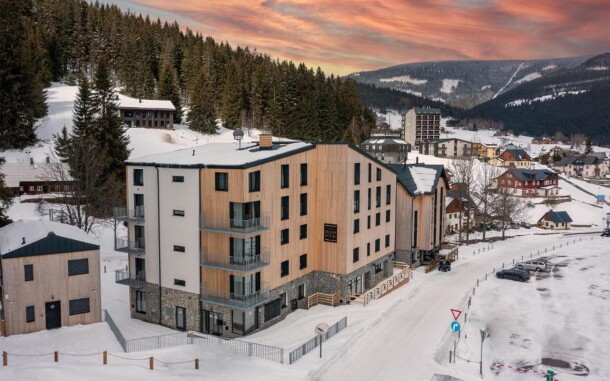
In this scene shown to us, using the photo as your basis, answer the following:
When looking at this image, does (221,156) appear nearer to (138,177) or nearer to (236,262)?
(138,177)

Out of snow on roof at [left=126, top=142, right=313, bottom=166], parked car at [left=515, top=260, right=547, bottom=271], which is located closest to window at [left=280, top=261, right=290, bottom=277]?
snow on roof at [left=126, top=142, right=313, bottom=166]

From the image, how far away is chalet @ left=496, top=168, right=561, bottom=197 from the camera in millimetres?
123188

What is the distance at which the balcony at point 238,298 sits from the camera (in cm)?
3272

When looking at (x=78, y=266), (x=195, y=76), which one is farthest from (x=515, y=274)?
(x=195, y=76)

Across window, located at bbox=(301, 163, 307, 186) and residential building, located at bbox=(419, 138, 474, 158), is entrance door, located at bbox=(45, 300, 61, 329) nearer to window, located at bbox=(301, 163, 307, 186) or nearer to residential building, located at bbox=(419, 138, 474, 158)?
window, located at bbox=(301, 163, 307, 186)

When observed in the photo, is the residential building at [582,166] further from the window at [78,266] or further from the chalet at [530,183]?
the window at [78,266]

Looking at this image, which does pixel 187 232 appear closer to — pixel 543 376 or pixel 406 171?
pixel 543 376

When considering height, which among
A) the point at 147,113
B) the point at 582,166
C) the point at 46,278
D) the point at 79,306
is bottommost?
the point at 79,306

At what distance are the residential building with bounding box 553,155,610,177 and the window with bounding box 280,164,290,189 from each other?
170959 millimetres

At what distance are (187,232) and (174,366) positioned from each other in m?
10.2

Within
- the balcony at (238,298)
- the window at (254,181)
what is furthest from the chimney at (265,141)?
the balcony at (238,298)

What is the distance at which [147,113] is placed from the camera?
106m

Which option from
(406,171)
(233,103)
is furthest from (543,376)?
(233,103)

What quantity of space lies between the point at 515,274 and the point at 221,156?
3413 centimetres
